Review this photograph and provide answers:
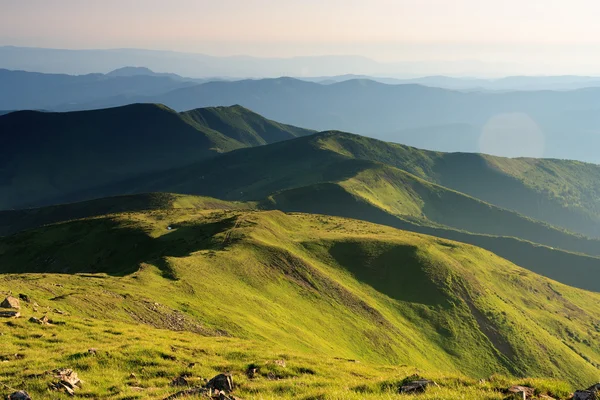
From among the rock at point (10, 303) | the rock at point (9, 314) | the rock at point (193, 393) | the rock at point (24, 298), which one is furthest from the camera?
the rock at point (24, 298)

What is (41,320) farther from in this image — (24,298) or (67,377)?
(67,377)

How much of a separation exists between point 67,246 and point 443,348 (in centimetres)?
7849

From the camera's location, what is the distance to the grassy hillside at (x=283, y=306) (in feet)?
64.8

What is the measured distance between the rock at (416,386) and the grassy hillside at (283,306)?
0.84 m

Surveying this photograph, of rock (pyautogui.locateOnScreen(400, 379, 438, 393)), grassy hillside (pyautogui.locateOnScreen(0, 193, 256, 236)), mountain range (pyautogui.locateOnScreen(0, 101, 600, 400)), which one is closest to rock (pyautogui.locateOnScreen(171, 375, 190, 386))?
mountain range (pyautogui.locateOnScreen(0, 101, 600, 400))

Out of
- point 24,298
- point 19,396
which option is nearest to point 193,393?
point 19,396

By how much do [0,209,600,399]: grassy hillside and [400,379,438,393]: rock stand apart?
2.77ft

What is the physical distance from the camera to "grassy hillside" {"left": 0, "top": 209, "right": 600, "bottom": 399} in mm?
19739

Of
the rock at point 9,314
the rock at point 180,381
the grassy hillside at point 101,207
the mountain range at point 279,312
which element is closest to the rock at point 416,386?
the mountain range at point 279,312

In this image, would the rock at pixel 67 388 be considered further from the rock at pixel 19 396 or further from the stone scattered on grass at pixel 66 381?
the rock at pixel 19 396

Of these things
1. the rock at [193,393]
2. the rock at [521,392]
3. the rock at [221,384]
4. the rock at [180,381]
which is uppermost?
the rock at [521,392]

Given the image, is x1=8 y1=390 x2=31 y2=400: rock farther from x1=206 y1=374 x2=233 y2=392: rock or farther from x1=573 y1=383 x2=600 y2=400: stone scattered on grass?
x1=573 y1=383 x2=600 y2=400: stone scattered on grass

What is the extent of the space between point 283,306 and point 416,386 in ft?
135

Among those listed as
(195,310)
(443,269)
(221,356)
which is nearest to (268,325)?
(195,310)
